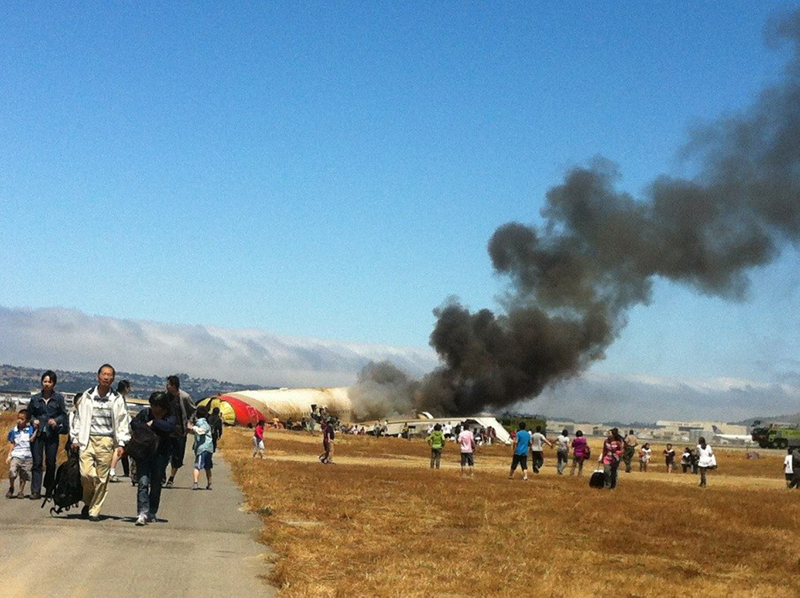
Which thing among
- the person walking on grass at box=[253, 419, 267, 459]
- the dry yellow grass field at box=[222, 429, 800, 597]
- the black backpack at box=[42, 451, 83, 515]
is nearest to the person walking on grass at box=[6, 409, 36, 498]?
the black backpack at box=[42, 451, 83, 515]

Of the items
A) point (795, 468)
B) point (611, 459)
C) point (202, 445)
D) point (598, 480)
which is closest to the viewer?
point (202, 445)

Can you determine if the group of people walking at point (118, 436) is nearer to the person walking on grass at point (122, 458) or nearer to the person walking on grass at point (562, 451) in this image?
the person walking on grass at point (122, 458)

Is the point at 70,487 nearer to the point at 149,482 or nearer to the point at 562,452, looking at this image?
the point at 149,482

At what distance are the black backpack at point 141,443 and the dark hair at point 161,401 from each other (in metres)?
0.33

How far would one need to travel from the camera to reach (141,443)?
13492mm

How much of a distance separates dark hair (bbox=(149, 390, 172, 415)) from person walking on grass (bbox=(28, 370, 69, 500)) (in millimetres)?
2802

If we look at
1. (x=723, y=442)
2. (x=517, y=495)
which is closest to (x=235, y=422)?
(x=517, y=495)

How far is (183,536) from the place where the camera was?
12.3 metres

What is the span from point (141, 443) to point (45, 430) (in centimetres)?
360

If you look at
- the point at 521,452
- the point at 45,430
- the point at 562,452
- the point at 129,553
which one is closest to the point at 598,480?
the point at 521,452

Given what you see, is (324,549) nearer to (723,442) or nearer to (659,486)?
(659,486)

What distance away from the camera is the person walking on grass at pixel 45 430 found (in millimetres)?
16203

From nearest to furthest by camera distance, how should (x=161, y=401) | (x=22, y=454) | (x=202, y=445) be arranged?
1. (x=161, y=401)
2. (x=22, y=454)
3. (x=202, y=445)

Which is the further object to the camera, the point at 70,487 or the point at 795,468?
the point at 795,468
